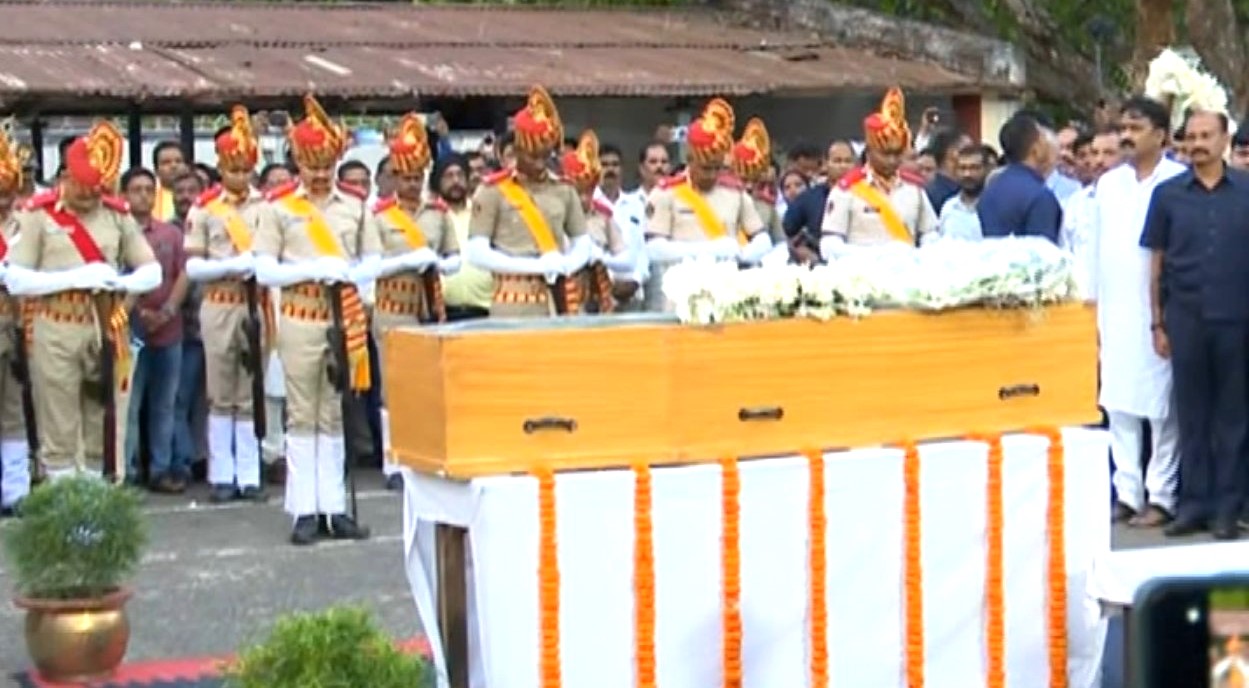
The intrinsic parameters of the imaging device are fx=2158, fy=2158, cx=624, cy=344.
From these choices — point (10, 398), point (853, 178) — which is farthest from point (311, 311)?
point (853, 178)

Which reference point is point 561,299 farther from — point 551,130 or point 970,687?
point 970,687

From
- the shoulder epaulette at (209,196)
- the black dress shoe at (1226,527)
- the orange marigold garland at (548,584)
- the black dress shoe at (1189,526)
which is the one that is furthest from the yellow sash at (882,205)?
the orange marigold garland at (548,584)

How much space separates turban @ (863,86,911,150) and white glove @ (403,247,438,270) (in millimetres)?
2362

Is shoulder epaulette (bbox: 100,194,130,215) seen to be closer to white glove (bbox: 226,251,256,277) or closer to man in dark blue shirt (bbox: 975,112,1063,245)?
white glove (bbox: 226,251,256,277)

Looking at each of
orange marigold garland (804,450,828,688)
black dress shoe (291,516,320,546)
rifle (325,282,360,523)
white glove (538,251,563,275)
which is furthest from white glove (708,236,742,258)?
orange marigold garland (804,450,828,688)

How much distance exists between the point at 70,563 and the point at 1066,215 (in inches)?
212

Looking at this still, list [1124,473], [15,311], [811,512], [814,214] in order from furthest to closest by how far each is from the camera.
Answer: [814,214], [15,311], [1124,473], [811,512]

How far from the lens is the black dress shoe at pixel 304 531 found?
9609 millimetres

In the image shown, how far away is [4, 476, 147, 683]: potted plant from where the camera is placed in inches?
267

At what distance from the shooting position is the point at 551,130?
903 cm

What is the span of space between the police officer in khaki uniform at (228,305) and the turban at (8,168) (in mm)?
948

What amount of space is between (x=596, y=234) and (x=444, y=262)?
32.3 inches

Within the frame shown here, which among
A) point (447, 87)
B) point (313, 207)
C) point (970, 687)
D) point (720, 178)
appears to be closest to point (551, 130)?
point (313, 207)

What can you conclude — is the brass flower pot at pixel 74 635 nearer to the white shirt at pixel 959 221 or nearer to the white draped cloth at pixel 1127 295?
the white draped cloth at pixel 1127 295
